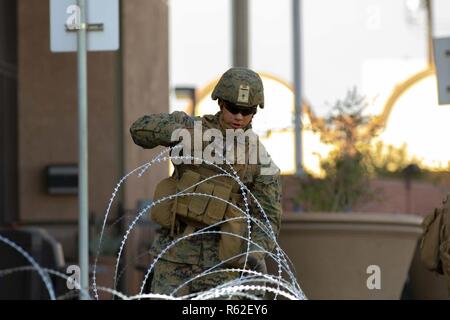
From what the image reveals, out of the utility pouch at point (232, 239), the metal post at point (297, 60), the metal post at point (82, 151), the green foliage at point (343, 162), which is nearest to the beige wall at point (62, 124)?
the metal post at point (297, 60)

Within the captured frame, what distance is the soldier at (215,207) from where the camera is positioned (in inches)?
289

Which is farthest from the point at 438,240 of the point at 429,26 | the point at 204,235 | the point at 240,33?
the point at 429,26

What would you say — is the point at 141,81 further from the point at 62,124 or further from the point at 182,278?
the point at 182,278

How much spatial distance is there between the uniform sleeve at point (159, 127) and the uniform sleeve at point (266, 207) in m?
0.42

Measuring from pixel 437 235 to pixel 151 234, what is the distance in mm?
7795

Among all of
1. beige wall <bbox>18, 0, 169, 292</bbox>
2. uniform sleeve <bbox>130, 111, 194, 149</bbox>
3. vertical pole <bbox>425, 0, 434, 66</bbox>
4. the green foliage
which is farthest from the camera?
vertical pole <bbox>425, 0, 434, 66</bbox>

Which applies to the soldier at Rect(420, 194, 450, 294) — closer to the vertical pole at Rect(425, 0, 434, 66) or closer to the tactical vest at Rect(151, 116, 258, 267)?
the tactical vest at Rect(151, 116, 258, 267)

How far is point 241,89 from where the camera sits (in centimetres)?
730

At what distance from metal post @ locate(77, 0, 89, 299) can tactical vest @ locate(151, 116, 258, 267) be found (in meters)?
0.35

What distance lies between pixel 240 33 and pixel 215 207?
914 centimetres

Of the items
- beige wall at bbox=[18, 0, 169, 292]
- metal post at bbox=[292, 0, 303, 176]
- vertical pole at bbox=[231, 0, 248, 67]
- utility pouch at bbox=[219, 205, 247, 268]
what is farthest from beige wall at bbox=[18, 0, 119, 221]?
utility pouch at bbox=[219, 205, 247, 268]

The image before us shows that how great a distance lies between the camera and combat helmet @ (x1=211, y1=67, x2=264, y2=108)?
7293mm
